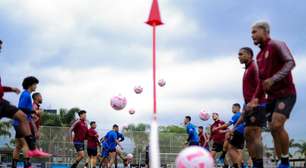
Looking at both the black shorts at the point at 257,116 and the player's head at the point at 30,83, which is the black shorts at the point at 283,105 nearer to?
the black shorts at the point at 257,116

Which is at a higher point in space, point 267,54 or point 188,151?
point 267,54

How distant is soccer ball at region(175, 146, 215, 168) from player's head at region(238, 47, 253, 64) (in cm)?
368

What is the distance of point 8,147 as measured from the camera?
88.1 feet

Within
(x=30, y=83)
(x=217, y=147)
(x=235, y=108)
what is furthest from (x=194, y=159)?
(x=217, y=147)

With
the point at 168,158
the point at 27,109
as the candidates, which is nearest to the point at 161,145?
the point at 168,158

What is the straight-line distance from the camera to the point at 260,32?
7.36 m

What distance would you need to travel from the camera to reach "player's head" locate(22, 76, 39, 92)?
1036 centimetres

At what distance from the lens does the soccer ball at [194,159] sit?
16.7ft

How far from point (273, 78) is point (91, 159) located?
1392cm

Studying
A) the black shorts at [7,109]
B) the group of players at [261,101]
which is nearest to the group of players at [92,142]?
the group of players at [261,101]

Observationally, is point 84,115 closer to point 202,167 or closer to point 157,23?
point 157,23

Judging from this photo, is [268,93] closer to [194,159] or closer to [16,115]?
[194,159]

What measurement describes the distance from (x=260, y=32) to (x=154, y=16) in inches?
66.2

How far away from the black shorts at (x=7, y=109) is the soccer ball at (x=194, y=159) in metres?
4.09
